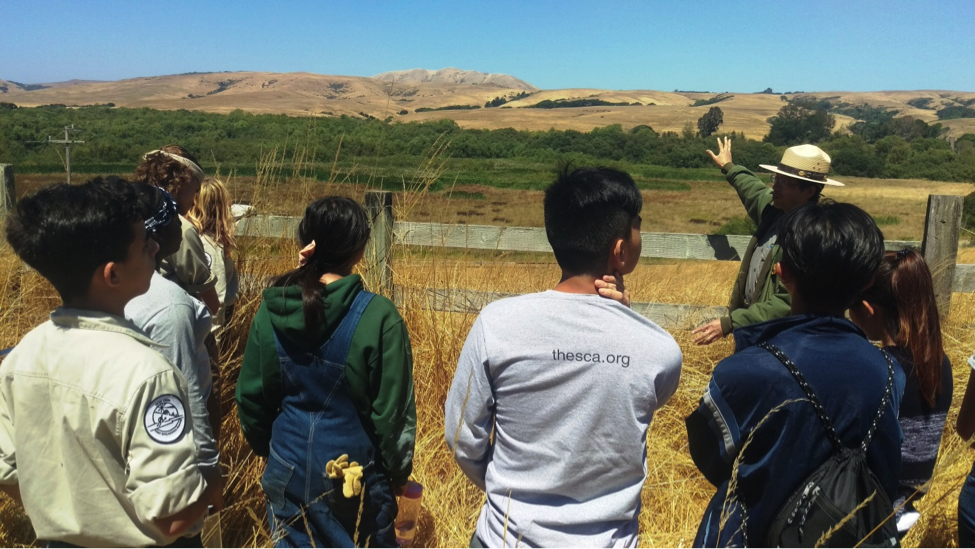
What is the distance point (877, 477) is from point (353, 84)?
168 m

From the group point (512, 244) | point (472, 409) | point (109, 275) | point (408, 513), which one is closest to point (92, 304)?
point (109, 275)

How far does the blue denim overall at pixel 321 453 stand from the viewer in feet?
7.02

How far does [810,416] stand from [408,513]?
163 cm

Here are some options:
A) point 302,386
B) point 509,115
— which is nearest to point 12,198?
point 302,386

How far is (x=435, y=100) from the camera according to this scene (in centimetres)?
16325

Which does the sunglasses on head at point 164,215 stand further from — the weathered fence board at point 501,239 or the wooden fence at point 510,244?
the weathered fence board at point 501,239

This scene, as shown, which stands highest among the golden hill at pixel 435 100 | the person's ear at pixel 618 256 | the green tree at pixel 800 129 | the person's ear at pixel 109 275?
the golden hill at pixel 435 100

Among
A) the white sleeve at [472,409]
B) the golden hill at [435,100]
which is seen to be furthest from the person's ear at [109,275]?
the golden hill at [435,100]

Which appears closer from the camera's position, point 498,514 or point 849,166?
point 498,514

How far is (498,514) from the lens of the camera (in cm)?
174

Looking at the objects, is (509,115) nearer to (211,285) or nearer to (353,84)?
(353,84)

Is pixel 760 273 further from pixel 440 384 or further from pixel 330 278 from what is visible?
pixel 330 278

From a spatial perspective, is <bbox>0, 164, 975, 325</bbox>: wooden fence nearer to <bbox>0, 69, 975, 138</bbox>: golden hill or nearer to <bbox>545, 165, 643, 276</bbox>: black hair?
<bbox>545, 165, 643, 276</bbox>: black hair

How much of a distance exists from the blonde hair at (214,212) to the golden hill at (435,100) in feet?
322
